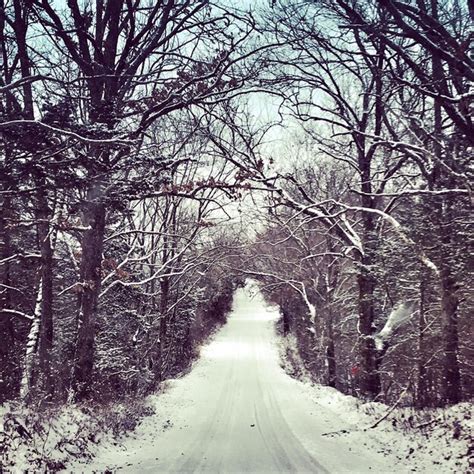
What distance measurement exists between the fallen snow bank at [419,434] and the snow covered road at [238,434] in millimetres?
375

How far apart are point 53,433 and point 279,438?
4.35 meters

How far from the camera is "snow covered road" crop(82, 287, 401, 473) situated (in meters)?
6.94

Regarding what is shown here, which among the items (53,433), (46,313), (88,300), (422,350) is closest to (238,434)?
(53,433)

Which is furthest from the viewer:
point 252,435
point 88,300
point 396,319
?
point 396,319

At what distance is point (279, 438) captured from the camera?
891 centimetres

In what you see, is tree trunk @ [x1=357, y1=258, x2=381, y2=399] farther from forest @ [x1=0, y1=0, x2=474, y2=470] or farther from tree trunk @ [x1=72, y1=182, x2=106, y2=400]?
tree trunk @ [x1=72, y1=182, x2=106, y2=400]

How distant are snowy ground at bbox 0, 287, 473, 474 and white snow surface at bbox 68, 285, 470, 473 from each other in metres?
0.02

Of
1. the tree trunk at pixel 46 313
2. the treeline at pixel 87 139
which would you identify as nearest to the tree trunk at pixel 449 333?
the treeline at pixel 87 139

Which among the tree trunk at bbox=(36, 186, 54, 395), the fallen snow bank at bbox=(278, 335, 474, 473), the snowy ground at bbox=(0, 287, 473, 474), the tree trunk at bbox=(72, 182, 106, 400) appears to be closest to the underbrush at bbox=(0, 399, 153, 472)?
the snowy ground at bbox=(0, 287, 473, 474)

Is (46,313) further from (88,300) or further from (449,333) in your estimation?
(449,333)

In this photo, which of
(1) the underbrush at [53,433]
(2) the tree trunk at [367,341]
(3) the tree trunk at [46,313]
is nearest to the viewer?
(1) the underbrush at [53,433]

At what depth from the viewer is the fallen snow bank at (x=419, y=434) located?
675 centimetres

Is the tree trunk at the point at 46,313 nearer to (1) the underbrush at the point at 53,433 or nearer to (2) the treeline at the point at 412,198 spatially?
(1) the underbrush at the point at 53,433

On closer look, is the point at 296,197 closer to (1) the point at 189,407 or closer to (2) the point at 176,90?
(1) the point at 189,407
